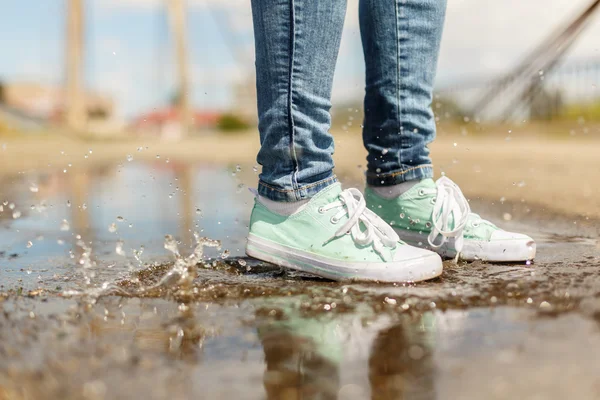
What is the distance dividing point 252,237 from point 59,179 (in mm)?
3798

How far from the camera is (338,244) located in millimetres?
1477

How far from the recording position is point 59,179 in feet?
16.2

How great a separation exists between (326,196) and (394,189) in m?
0.31

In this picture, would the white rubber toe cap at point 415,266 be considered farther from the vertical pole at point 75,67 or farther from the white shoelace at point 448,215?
the vertical pole at point 75,67

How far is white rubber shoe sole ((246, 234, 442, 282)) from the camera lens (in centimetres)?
142

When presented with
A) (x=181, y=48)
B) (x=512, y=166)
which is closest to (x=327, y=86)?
(x=512, y=166)

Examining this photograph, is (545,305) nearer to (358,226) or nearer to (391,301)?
(391,301)

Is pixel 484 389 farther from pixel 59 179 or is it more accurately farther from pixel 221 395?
pixel 59 179

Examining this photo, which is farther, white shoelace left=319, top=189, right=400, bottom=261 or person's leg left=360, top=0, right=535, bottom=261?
person's leg left=360, top=0, right=535, bottom=261

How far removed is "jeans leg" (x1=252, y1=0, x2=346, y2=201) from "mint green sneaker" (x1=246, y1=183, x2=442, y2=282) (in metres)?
0.06

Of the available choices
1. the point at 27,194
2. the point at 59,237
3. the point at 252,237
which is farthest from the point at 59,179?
the point at 252,237

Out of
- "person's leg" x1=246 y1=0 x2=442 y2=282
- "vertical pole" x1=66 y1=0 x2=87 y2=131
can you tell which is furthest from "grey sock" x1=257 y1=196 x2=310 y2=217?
"vertical pole" x1=66 y1=0 x2=87 y2=131

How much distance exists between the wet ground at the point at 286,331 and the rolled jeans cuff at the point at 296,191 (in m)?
0.19

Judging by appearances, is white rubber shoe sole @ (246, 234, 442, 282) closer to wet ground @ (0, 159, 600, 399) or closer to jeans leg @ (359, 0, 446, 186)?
wet ground @ (0, 159, 600, 399)
